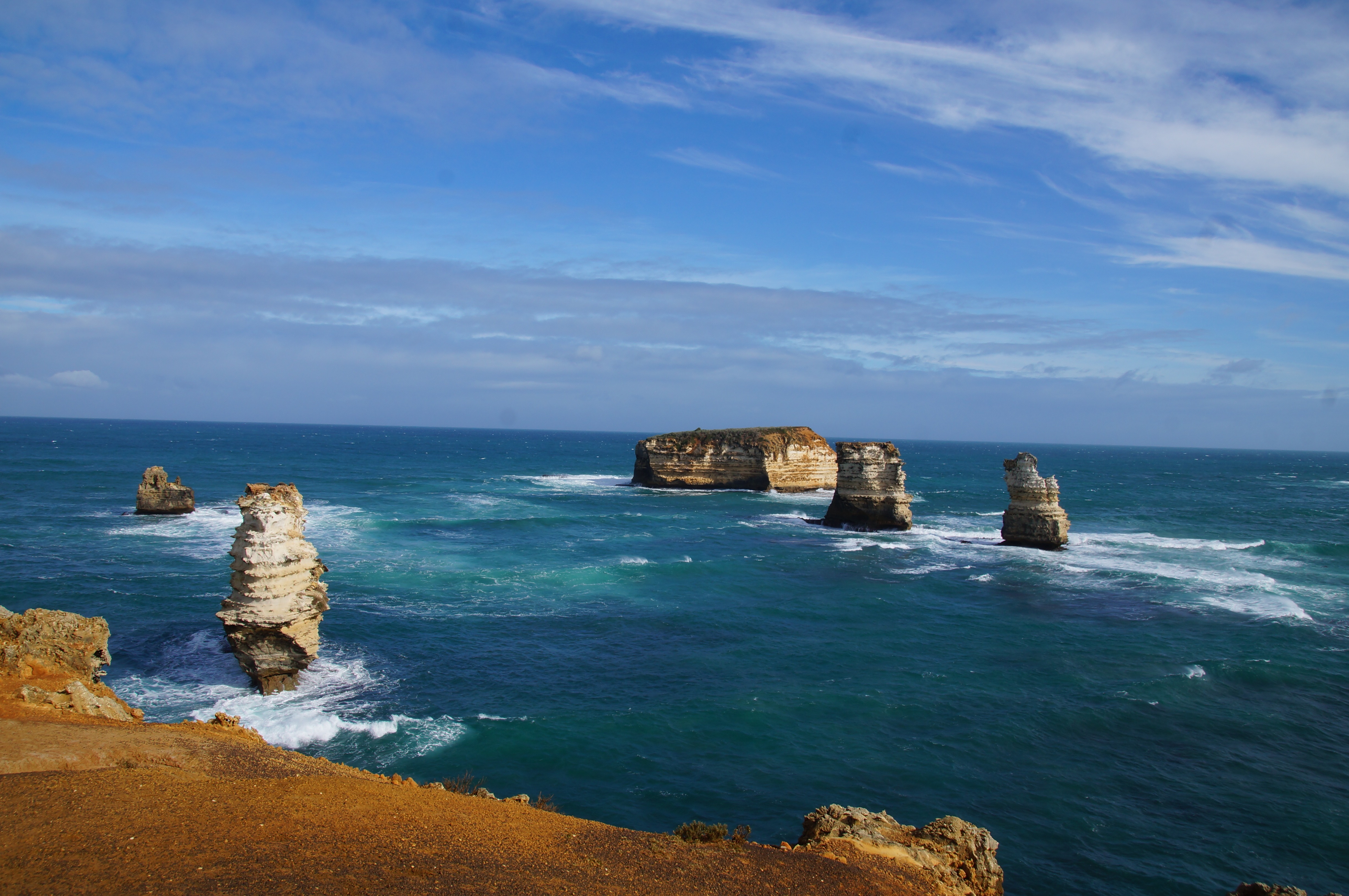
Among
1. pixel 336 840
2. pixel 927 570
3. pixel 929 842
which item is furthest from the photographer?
pixel 927 570

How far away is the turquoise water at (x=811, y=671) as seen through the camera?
48.5 ft

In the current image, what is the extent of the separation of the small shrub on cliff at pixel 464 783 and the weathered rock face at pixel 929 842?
5452mm

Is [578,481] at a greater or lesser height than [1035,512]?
lesser

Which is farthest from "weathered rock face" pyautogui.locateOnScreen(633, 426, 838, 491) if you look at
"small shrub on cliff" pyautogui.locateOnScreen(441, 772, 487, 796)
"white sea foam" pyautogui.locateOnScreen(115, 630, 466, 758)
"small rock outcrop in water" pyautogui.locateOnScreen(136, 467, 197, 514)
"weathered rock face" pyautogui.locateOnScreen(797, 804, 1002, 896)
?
"weathered rock face" pyautogui.locateOnScreen(797, 804, 1002, 896)

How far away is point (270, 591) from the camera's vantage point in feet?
63.6

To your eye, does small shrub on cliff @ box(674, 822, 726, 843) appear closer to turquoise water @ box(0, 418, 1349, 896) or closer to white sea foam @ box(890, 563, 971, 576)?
turquoise water @ box(0, 418, 1349, 896)

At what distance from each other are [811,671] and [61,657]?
18445 millimetres

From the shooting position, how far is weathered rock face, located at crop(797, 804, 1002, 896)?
10094mm

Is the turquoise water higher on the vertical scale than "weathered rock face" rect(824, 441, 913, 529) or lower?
lower

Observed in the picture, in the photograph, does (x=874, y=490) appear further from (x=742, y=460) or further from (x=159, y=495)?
(x=159, y=495)

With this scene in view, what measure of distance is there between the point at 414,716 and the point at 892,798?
447 inches

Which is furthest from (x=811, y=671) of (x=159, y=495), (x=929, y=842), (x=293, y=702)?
(x=159, y=495)

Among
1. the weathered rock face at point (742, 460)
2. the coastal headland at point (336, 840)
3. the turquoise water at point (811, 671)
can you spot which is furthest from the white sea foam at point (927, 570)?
the weathered rock face at point (742, 460)

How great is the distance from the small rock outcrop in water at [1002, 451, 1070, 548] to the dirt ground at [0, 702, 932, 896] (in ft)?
117
